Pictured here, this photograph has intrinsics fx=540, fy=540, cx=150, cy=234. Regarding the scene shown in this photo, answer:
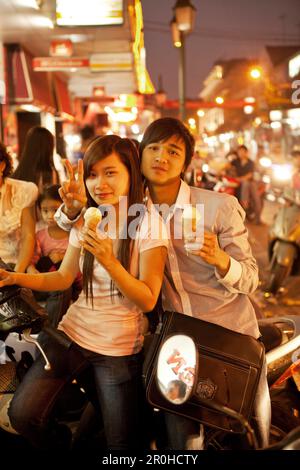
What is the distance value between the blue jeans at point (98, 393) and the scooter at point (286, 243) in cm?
500

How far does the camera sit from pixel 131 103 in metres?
20.8

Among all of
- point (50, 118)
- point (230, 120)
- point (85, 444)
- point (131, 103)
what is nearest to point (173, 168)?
point (85, 444)

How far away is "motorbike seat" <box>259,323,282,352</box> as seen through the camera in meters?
3.02

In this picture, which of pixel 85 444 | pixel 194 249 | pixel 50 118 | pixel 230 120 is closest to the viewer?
pixel 194 249

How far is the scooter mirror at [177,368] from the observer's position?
2014 mm

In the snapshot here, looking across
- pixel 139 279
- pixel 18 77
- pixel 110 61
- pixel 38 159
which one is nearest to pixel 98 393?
pixel 139 279

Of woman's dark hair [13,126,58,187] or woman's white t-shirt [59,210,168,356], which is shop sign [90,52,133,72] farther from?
woman's white t-shirt [59,210,168,356]

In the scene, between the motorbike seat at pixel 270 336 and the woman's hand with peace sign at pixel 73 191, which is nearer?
the woman's hand with peace sign at pixel 73 191

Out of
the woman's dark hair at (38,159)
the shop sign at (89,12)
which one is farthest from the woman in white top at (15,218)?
the shop sign at (89,12)

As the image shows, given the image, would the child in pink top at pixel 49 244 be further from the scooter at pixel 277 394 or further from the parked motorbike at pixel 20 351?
the scooter at pixel 277 394

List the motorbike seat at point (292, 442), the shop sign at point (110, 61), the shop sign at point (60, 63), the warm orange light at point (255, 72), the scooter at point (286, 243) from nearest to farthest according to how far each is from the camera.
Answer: the motorbike seat at point (292, 442) → the scooter at point (286, 243) → the shop sign at point (60, 63) → the shop sign at point (110, 61) → the warm orange light at point (255, 72)

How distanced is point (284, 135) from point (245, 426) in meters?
51.4

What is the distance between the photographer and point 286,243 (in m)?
7.34
